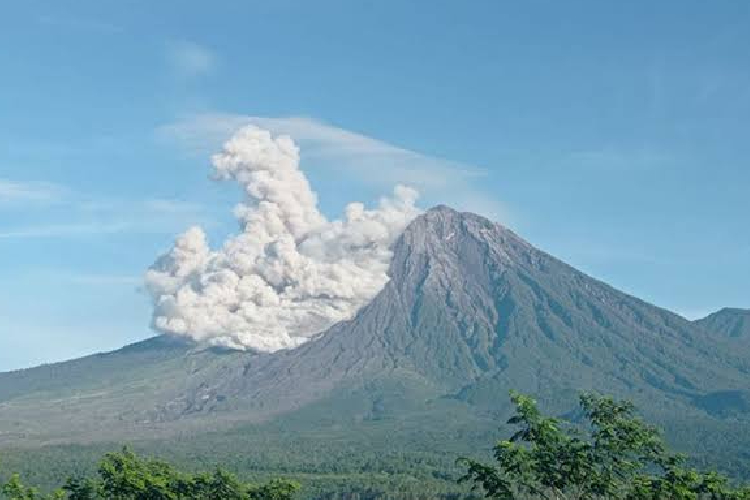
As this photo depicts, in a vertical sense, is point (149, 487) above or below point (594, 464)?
above

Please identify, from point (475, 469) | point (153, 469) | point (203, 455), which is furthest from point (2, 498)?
point (475, 469)

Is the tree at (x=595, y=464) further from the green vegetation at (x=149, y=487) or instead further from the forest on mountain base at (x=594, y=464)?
the green vegetation at (x=149, y=487)

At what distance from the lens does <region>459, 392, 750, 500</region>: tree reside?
2784 centimetres

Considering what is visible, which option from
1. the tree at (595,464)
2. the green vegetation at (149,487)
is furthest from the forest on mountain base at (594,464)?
the green vegetation at (149,487)

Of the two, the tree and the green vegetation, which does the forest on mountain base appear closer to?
the tree

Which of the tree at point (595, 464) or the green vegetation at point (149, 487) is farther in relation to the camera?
the green vegetation at point (149, 487)

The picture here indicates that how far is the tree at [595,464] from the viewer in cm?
2784

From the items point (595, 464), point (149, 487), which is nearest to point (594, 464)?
point (595, 464)

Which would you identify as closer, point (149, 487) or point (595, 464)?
point (595, 464)

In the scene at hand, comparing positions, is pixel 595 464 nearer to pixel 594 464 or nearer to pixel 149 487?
pixel 594 464

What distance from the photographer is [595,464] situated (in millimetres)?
28641

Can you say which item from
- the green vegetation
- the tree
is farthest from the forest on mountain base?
the green vegetation

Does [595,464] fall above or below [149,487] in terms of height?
below

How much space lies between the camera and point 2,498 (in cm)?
13112
